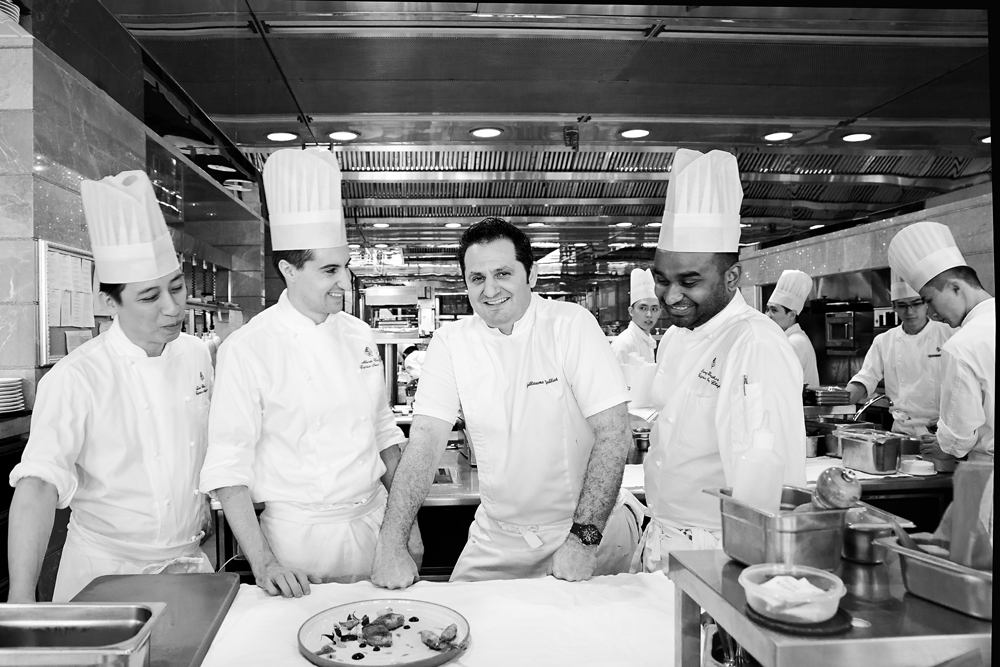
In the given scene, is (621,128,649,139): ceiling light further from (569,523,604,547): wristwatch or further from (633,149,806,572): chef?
(569,523,604,547): wristwatch

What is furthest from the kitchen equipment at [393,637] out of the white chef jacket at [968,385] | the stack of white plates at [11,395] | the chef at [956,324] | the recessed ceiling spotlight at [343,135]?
the recessed ceiling spotlight at [343,135]

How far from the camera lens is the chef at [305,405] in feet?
6.28

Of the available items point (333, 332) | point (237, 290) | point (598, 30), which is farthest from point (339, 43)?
point (237, 290)

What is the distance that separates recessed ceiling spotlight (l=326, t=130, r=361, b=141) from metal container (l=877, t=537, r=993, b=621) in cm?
389

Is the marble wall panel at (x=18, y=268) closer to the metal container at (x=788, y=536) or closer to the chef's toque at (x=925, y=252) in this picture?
the metal container at (x=788, y=536)

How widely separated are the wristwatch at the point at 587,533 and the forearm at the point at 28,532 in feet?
4.09

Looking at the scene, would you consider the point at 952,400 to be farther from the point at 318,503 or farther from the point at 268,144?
the point at 268,144

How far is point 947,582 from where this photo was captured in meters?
0.88

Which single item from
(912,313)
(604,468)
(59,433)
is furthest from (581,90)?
(912,313)

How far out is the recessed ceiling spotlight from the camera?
13.8 ft

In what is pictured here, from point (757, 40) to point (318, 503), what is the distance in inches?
106

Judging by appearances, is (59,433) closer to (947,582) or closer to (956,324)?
(947,582)

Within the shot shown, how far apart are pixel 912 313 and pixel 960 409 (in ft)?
7.70

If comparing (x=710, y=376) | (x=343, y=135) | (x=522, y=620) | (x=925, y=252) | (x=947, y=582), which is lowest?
(x=522, y=620)
